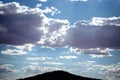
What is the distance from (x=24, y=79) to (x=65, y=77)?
816 centimetres

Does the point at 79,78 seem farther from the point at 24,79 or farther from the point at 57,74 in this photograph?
the point at 24,79

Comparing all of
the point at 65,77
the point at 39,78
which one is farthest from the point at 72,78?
the point at 39,78

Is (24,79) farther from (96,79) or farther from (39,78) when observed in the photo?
(96,79)

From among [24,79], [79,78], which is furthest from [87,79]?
[24,79]

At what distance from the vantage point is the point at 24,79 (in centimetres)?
6988

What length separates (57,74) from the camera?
68.5 m

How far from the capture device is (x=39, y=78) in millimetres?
68312

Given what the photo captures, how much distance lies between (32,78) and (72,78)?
7.62 metres

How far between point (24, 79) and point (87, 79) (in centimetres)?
1209

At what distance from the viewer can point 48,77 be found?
6825cm

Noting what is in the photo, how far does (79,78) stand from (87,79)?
73.0 inches

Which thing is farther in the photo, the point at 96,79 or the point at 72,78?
the point at 96,79

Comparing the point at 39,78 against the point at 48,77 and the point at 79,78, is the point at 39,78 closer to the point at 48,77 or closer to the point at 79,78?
the point at 48,77

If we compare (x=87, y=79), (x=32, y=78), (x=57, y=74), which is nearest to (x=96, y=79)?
(x=87, y=79)
